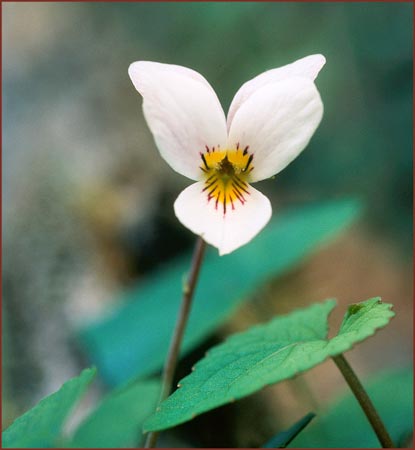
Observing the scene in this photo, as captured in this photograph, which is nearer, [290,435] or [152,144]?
[290,435]

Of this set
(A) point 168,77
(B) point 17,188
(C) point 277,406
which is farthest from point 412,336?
(A) point 168,77

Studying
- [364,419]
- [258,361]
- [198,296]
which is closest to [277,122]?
[258,361]

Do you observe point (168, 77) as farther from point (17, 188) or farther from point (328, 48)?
point (328, 48)

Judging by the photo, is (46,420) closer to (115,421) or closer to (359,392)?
(115,421)

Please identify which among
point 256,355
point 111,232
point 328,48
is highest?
point 328,48

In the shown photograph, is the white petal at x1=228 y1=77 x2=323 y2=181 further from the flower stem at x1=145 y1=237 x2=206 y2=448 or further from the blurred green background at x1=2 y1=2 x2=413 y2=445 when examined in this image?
the blurred green background at x1=2 y1=2 x2=413 y2=445

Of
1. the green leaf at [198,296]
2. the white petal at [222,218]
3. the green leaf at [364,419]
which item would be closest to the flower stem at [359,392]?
the white petal at [222,218]

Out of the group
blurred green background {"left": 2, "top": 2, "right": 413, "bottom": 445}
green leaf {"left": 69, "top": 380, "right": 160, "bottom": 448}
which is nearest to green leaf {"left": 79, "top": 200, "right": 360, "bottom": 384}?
blurred green background {"left": 2, "top": 2, "right": 413, "bottom": 445}
